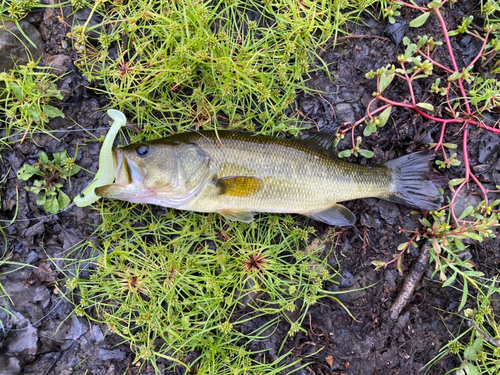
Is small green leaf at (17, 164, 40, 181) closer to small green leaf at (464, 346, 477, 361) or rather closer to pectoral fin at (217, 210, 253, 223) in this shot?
pectoral fin at (217, 210, 253, 223)

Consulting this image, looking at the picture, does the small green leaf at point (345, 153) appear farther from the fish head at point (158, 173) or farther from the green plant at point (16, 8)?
the green plant at point (16, 8)

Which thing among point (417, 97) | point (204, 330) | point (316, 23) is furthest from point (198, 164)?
point (417, 97)

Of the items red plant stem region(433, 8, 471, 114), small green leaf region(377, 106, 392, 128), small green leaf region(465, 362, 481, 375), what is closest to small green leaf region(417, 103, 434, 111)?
small green leaf region(377, 106, 392, 128)

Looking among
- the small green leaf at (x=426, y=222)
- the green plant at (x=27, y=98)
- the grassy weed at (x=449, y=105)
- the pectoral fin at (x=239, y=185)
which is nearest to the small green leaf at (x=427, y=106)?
the grassy weed at (x=449, y=105)

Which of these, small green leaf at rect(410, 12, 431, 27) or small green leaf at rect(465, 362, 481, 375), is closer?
small green leaf at rect(465, 362, 481, 375)

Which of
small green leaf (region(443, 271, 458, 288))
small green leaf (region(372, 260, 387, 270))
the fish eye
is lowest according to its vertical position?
small green leaf (region(443, 271, 458, 288))

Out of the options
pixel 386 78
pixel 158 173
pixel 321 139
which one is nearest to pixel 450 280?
pixel 321 139

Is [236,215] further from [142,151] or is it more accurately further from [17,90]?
[17,90]
